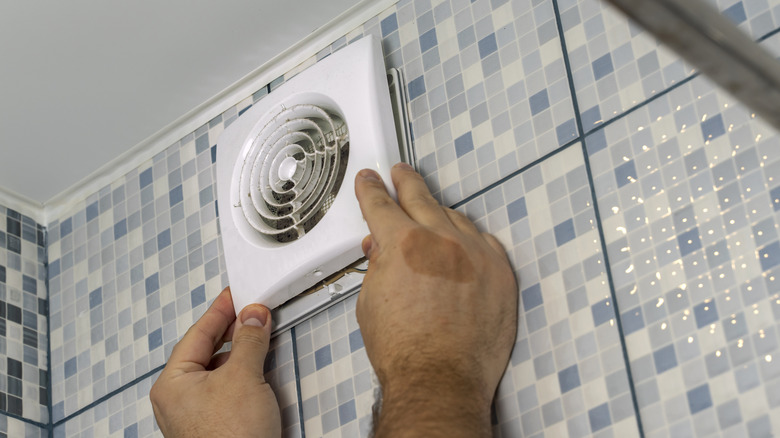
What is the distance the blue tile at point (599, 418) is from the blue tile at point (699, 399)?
7 centimetres

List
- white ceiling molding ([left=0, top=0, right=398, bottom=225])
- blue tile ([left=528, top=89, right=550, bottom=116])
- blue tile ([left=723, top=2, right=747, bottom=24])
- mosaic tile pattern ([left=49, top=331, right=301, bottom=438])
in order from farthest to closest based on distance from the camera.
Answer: white ceiling molding ([left=0, top=0, right=398, bottom=225]) → mosaic tile pattern ([left=49, top=331, right=301, bottom=438]) → blue tile ([left=528, top=89, right=550, bottom=116]) → blue tile ([left=723, top=2, right=747, bottom=24])

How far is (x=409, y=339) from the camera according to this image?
0.96 meters

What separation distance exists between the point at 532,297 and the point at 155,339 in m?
0.54

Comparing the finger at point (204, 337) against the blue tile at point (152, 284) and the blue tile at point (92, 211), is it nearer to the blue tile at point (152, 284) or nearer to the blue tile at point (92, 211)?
the blue tile at point (152, 284)

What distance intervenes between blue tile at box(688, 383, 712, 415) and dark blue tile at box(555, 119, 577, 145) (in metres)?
0.28

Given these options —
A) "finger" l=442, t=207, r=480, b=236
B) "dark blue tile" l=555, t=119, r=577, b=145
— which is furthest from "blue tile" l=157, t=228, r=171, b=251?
"dark blue tile" l=555, t=119, r=577, b=145

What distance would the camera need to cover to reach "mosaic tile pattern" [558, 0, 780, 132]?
101 cm

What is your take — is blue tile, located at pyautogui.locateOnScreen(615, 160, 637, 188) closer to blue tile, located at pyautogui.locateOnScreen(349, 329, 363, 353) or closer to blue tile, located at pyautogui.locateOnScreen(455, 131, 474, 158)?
blue tile, located at pyautogui.locateOnScreen(455, 131, 474, 158)

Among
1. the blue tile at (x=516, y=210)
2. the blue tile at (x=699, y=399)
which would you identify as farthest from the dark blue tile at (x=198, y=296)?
the blue tile at (x=699, y=399)

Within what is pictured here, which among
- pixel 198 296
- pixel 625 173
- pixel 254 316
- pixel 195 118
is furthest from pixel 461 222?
pixel 195 118

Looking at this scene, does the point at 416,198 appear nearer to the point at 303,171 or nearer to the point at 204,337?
the point at 303,171

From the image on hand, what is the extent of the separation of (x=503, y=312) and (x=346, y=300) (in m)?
0.24

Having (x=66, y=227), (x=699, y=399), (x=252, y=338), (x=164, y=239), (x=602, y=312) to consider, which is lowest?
(x=699, y=399)

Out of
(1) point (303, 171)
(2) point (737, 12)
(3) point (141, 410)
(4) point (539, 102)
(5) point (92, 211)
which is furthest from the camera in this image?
(5) point (92, 211)
